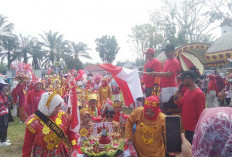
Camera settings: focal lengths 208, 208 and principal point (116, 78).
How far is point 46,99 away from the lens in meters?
3.10

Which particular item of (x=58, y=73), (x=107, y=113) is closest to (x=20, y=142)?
(x=58, y=73)

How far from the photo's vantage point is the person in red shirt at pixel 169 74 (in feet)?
15.0

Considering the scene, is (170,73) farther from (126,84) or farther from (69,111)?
(69,111)

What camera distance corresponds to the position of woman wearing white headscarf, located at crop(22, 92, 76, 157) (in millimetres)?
3000

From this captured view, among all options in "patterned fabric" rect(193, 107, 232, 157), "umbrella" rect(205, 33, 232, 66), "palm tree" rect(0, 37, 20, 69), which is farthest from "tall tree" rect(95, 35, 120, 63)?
"patterned fabric" rect(193, 107, 232, 157)

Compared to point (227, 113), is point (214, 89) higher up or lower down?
lower down

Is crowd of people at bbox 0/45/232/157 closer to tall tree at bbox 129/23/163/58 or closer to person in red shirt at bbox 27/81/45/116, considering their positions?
person in red shirt at bbox 27/81/45/116

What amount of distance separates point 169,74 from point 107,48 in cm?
5869

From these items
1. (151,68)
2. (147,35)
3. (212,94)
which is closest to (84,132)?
(151,68)

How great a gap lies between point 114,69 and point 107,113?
3.65ft

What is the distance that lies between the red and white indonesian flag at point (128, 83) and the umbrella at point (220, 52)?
6.65 m

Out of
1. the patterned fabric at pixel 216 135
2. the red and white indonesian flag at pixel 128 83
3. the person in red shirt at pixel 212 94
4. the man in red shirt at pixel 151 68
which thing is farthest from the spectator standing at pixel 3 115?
the person in red shirt at pixel 212 94

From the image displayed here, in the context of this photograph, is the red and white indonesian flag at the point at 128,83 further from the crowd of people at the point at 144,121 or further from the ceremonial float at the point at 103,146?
the ceremonial float at the point at 103,146

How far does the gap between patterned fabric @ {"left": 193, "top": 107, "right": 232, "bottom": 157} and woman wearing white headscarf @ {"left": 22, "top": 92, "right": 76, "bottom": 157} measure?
2.41m
